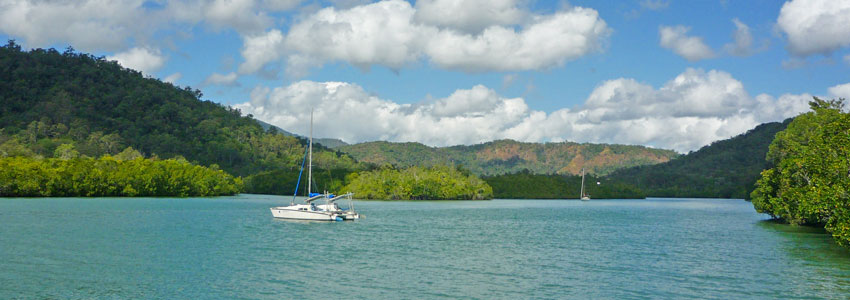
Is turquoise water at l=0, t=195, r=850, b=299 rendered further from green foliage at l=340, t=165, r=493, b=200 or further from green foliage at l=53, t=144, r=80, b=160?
green foliage at l=340, t=165, r=493, b=200

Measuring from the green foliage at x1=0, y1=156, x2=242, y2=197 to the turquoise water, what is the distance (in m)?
52.5

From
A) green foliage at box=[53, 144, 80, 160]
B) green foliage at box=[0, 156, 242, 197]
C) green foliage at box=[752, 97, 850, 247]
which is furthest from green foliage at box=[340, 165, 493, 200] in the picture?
green foliage at box=[752, 97, 850, 247]

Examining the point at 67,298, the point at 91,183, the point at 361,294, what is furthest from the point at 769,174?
the point at 91,183

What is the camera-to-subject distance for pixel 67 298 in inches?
1019

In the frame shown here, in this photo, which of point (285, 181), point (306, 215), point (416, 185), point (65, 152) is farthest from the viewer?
point (285, 181)

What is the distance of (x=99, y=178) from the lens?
119m

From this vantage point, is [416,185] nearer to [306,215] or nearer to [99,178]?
[99,178]

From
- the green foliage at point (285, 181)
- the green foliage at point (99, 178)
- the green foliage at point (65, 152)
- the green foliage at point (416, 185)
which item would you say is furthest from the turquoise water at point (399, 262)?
the green foliage at point (285, 181)

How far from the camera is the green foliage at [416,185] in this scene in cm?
15838

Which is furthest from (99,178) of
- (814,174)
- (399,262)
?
(814,174)

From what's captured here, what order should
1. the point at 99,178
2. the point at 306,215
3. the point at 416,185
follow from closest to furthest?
1. the point at 306,215
2. the point at 99,178
3. the point at 416,185

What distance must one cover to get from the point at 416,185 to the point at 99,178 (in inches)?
2853

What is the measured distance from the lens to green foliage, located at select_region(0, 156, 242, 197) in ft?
348

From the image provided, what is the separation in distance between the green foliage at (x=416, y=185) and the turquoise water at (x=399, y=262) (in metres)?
96.7
